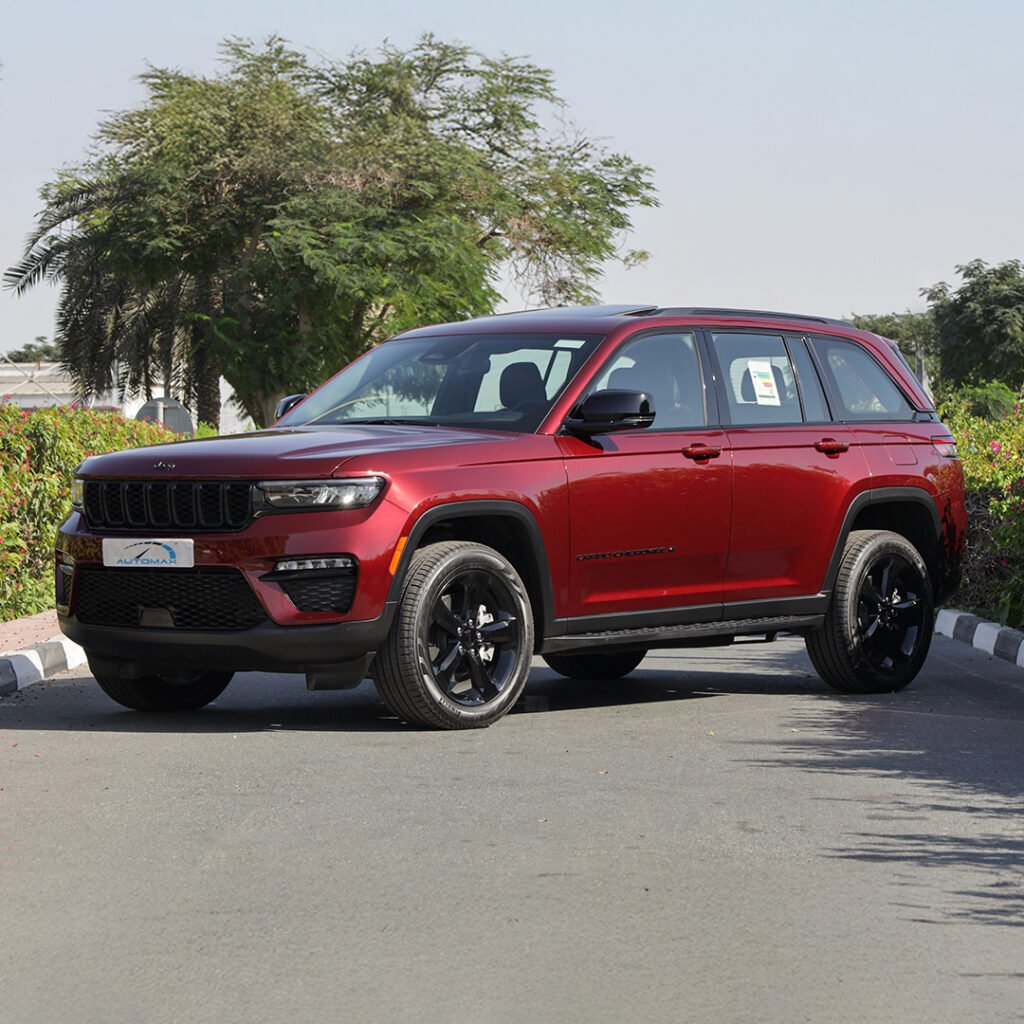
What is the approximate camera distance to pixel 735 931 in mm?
5324

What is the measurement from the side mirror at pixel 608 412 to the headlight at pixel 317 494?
3.90ft

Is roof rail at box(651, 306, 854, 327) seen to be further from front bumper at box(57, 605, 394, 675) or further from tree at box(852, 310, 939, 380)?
tree at box(852, 310, 939, 380)

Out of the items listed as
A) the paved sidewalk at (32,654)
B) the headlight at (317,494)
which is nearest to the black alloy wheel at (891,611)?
the headlight at (317,494)

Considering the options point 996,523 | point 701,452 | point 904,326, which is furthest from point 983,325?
point 701,452

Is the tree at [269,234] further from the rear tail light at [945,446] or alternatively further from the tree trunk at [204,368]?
the rear tail light at [945,446]

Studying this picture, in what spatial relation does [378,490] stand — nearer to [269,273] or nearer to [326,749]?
[326,749]

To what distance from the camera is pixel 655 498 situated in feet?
31.3

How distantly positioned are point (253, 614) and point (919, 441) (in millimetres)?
4297

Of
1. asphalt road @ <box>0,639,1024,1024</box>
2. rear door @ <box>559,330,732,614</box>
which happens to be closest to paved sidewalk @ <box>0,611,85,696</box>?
asphalt road @ <box>0,639,1024,1024</box>

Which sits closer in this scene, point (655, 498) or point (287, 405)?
point (655, 498)

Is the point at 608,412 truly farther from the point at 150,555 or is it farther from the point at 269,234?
the point at 269,234

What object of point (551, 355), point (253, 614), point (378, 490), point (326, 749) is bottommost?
point (326, 749)

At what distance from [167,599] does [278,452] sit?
0.79m

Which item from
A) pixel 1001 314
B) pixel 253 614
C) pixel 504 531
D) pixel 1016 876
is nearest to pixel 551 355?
pixel 504 531
